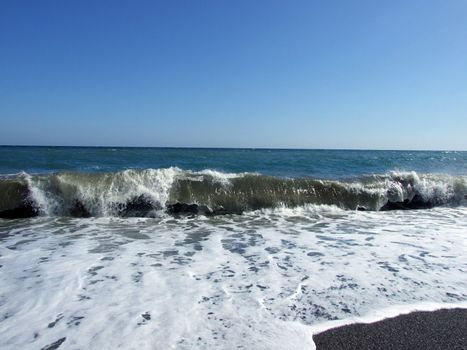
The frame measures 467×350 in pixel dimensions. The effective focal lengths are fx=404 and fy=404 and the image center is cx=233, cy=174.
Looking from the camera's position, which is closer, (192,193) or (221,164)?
(192,193)

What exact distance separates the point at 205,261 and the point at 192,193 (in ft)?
16.6

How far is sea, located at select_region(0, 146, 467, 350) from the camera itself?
3.36 meters

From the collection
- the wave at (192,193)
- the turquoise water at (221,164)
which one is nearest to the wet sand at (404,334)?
the wave at (192,193)

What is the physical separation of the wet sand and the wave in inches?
255

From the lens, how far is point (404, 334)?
129 inches

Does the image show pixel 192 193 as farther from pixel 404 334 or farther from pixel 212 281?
pixel 404 334

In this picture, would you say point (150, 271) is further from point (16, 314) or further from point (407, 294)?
point (407, 294)

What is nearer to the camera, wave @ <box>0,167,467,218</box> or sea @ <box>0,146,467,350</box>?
sea @ <box>0,146,467,350</box>

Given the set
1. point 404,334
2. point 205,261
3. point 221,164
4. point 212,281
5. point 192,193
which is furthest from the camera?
point 221,164

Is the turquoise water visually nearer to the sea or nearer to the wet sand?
the sea

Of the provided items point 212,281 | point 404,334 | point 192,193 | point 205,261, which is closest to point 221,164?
point 192,193

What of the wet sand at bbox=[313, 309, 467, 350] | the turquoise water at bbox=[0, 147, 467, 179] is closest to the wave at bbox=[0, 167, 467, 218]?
the turquoise water at bbox=[0, 147, 467, 179]

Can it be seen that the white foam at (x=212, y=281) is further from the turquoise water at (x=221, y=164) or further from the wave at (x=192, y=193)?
the turquoise water at (x=221, y=164)

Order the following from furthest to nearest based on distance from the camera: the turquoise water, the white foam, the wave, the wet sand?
the turquoise water, the wave, the white foam, the wet sand
